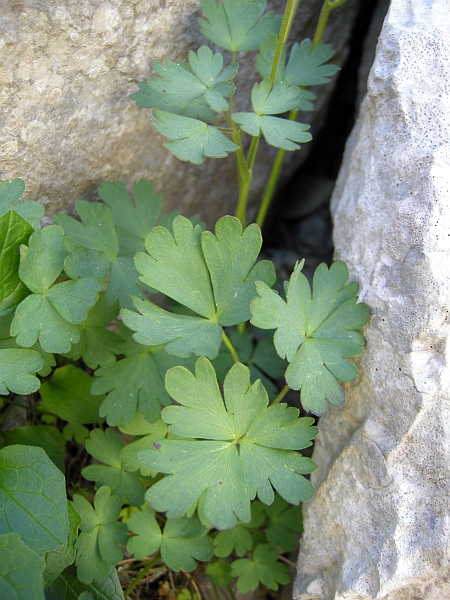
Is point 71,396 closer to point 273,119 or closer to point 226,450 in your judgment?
point 226,450

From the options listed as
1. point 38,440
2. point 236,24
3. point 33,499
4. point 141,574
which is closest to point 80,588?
point 141,574

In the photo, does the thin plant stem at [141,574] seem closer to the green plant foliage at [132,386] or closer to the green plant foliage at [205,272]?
the green plant foliage at [132,386]

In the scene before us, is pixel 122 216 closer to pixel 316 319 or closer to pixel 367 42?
pixel 316 319

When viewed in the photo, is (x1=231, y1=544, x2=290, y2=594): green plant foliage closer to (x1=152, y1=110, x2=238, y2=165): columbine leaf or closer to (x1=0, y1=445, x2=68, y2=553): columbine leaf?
(x1=0, y1=445, x2=68, y2=553): columbine leaf

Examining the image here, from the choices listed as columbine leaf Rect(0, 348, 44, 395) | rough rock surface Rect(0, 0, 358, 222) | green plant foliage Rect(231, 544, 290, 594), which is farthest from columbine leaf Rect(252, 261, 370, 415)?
rough rock surface Rect(0, 0, 358, 222)

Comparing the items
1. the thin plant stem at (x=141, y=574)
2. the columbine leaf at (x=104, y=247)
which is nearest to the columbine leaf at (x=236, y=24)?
the columbine leaf at (x=104, y=247)

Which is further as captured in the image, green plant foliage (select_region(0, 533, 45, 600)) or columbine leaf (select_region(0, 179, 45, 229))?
columbine leaf (select_region(0, 179, 45, 229))
